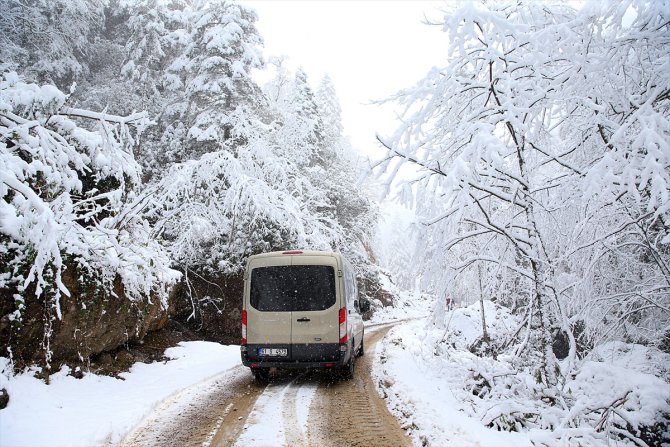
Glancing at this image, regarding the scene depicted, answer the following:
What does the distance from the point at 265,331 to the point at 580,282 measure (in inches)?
211

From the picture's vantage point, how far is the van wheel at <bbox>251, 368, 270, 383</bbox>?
26.1 feet

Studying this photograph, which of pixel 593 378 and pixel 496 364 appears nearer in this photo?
pixel 593 378

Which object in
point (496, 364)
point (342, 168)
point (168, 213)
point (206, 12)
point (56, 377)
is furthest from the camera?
point (342, 168)

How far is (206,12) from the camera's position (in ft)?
56.3

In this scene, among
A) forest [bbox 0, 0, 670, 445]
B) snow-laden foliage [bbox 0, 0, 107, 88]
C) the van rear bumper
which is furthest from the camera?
snow-laden foliage [bbox 0, 0, 107, 88]

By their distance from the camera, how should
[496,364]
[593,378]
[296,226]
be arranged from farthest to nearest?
1. [296,226]
2. [496,364]
3. [593,378]

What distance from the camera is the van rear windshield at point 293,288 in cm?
785

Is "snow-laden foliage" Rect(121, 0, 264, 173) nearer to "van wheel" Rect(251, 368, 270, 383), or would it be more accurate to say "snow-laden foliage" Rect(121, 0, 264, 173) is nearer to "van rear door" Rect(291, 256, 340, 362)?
"van rear door" Rect(291, 256, 340, 362)

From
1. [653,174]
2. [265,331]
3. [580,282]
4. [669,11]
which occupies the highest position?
[669,11]

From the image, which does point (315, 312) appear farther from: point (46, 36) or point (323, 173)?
point (46, 36)

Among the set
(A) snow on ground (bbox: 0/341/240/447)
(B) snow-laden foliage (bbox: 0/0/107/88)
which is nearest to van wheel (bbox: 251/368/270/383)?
(A) snow on ground (bbox: 0/341/240/447)

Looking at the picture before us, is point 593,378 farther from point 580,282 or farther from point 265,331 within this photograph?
point 265,331

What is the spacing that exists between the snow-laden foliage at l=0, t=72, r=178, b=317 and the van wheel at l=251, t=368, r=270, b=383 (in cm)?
267

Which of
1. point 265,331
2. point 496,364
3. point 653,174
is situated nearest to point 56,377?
point 265,331
